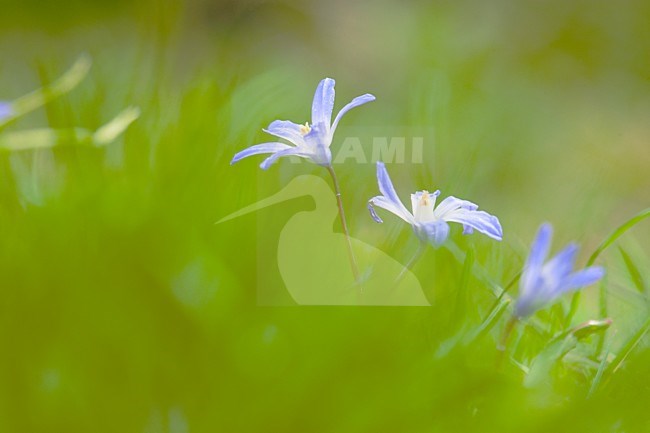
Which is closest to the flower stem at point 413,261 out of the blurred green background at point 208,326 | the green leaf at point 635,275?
the blurred green background at point 208,326

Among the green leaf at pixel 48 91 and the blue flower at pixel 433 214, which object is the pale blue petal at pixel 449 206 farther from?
the green leaf at pixel 48 91

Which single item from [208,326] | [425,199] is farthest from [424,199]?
[208,326]

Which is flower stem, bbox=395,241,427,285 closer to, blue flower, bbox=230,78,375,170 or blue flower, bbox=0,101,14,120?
blue flower, bbox=230,78,375,170

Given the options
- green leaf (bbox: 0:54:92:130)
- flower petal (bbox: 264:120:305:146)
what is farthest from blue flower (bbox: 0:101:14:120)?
flower petal (bbox: 264:120:305:146)

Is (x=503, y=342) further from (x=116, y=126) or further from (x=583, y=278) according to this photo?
(x=116, y=126)

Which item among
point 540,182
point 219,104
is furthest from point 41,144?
point 540,182

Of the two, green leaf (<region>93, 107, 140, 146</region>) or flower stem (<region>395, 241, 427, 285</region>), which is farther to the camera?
green leaf (<region>93, 107, 140, 146</region>)
